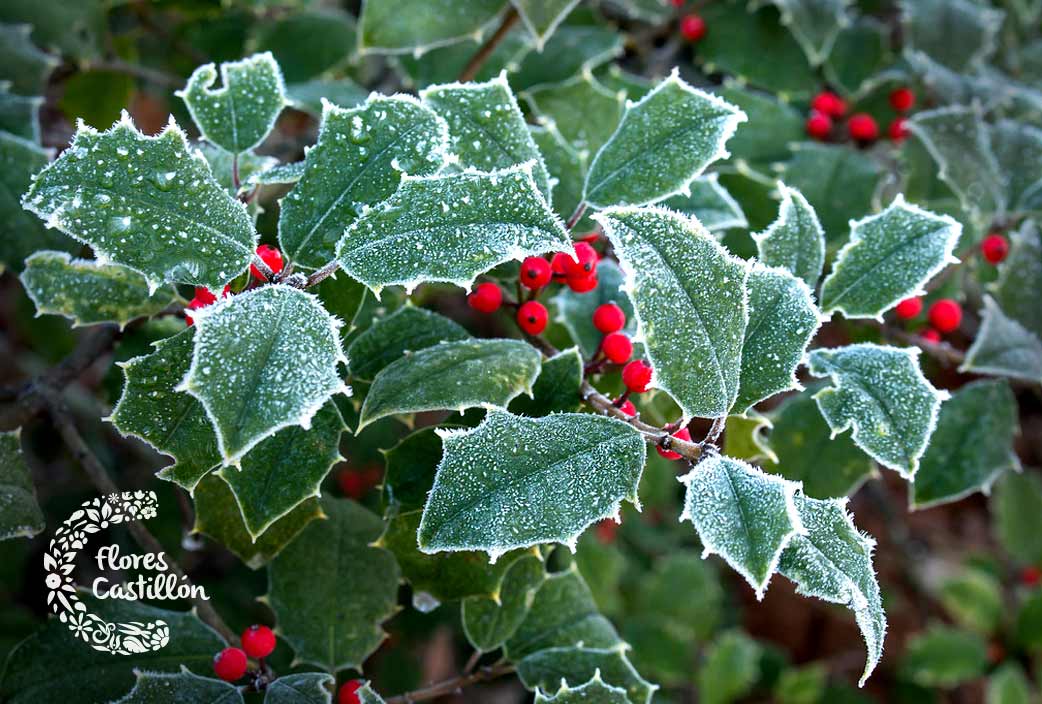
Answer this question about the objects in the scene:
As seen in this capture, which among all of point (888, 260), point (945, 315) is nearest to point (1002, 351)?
point (945, 315)

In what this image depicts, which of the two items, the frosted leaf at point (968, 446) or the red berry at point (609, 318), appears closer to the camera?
the red berry at point (609, 318)

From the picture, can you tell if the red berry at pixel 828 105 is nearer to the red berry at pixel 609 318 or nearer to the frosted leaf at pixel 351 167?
the red berry at pixel 609 318

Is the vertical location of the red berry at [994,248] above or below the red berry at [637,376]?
below

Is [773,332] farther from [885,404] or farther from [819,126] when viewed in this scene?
[819,126]

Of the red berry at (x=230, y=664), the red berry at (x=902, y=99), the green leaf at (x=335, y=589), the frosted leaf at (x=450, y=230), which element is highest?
the frosted leaf at (x=450, y=230)

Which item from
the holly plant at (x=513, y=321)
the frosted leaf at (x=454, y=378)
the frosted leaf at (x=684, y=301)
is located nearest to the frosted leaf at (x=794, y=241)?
the holly plant at (x=513, y=321)

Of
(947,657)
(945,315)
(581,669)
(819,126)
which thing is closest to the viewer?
(581,669)
